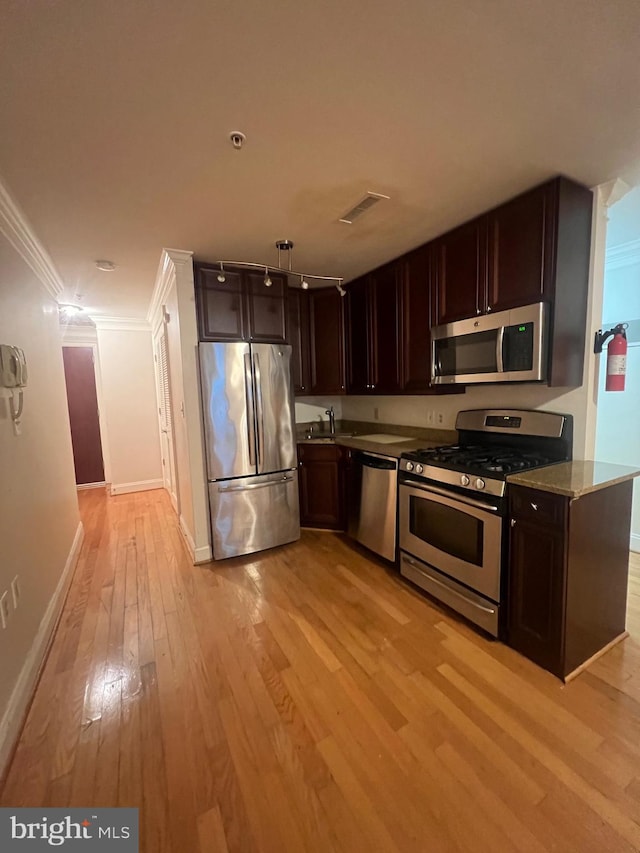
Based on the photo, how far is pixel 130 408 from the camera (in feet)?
17.4

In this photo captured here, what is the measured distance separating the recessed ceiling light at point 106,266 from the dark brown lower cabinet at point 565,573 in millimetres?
3434

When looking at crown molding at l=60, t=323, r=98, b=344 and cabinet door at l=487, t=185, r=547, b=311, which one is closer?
cabinet door at l=487, t=185, r=547, b=311

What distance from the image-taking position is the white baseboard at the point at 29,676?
1.43 metres

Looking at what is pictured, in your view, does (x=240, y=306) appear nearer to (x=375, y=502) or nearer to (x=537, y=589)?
(x=375, y=502)

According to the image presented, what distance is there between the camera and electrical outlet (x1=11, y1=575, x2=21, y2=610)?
5.56 ft

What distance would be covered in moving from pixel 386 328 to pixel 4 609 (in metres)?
3.07

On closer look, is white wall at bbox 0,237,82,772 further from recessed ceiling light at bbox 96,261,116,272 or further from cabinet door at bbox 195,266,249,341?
cabinet door at bbox 195,266,249,341

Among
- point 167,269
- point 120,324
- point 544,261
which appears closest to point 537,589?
point 544,261

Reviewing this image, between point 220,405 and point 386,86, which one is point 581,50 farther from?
point 220,405

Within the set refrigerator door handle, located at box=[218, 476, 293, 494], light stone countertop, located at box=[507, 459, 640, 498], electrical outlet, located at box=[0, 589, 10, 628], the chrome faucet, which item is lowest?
electrical outlet, located at box=[0, 589, 10, 628]

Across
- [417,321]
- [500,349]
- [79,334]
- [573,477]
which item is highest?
[79,334]

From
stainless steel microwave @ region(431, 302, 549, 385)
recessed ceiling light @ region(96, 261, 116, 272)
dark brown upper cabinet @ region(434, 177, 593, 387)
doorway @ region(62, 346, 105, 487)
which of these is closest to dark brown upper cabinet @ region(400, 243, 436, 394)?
stainless steel microwave @ region(431, 302, 549, 385)

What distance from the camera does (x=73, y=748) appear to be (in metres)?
1.45

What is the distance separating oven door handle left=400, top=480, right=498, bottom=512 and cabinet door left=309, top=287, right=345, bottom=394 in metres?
Result: 1.56
